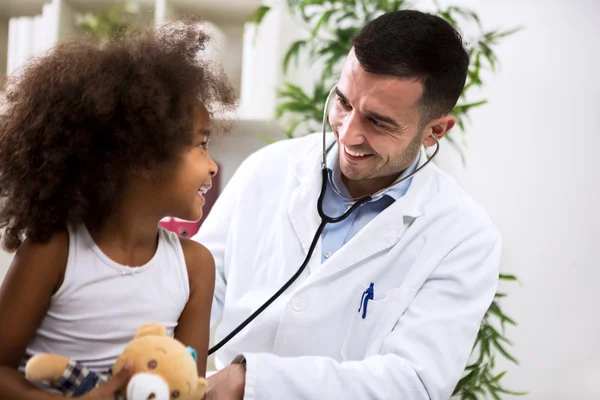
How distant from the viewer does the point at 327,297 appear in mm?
1456

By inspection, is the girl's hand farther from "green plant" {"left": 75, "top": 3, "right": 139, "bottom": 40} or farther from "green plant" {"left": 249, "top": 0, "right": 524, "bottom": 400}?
"green plant" {"left": 75, "top": 3, "right": 139, "bottom": 40}

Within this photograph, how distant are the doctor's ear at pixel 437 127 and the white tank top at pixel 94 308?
93 cm

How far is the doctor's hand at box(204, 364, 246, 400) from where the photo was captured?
1159mm

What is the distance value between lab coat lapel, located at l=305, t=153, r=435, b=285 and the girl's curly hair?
59 centimetres

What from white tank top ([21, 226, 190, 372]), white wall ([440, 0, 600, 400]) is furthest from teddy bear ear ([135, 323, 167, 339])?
white wall ([440, 0, 600, 400])

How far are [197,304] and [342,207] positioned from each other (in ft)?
2.25

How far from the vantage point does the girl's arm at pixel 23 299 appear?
2.93 ft

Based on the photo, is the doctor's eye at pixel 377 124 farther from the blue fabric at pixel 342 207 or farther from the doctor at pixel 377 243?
the blue fabric at pixel 342 207

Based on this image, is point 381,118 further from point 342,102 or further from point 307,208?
point 307,208

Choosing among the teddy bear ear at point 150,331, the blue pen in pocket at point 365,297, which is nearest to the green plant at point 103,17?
the blue pen in pocket at point 365,297

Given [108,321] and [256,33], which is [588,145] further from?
[108,321]

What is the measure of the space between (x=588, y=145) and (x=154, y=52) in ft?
6.95

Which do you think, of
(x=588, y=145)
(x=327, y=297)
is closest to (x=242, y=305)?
(x=327, y=297)

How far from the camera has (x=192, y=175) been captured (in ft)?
3.24
